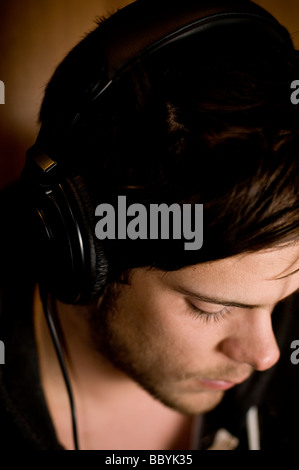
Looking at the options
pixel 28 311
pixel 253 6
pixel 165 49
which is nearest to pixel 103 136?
pixel 165 49

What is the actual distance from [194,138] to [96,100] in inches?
5.8

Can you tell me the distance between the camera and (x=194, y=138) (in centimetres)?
66

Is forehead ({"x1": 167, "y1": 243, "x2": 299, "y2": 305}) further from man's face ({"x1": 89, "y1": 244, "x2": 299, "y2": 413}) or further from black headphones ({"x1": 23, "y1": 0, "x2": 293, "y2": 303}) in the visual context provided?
black headphones ({"x1": 23, "y1": 0, "x2": 293, "y2": 303})

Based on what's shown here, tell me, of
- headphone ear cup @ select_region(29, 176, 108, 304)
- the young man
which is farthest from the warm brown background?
headphone ear cup @ select_region(29, 176, 108, 304)

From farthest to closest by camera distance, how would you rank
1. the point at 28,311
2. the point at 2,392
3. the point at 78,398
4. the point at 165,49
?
1. the point at 78,398
2. the point at 28,311
3. the point at 2,392
4. the point at 165,49

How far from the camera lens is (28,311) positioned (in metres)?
0.99

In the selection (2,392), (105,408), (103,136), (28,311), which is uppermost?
(103,136)

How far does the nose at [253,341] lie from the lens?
2.61 feet

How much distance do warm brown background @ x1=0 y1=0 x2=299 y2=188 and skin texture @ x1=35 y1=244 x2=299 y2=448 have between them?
1.56ft

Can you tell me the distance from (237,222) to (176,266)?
12 centimetres

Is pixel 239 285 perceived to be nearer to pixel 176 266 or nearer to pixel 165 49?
pixel 176 266

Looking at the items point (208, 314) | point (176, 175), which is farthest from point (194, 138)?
point (208, 314)

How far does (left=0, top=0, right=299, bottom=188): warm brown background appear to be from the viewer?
3.45 feet

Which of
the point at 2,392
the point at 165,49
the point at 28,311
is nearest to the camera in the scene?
the point at 165,49
